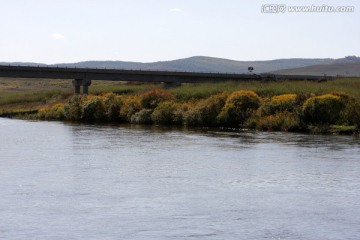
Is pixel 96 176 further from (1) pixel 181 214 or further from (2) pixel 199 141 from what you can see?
(2) pixel 199 141

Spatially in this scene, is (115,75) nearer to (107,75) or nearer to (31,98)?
(107,75)

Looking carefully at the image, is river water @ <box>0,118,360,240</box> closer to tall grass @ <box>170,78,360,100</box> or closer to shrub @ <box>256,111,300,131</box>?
shrub @ <box>256,111,300,131</box>

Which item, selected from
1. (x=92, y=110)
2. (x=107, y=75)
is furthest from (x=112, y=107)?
(x=107, y=75)

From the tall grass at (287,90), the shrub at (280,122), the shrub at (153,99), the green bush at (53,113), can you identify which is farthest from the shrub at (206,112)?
the green bush at (53,113)

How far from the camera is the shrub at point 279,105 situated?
6801 centimetres

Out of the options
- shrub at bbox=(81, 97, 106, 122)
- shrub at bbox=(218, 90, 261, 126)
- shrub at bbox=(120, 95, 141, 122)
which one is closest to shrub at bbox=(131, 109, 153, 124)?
shrub at bbox=(120, 95, 141, 122)

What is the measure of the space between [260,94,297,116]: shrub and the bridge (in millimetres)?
39362

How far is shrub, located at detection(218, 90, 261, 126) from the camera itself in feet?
231

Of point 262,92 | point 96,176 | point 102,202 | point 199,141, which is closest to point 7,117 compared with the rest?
point 262,92

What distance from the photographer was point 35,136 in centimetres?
5903

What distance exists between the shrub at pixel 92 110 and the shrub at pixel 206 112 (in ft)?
46.3

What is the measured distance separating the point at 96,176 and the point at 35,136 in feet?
79.7

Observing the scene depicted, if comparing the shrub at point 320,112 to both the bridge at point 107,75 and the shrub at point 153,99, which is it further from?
the bridge at point 107,75

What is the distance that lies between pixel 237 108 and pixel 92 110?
20.8 meters
